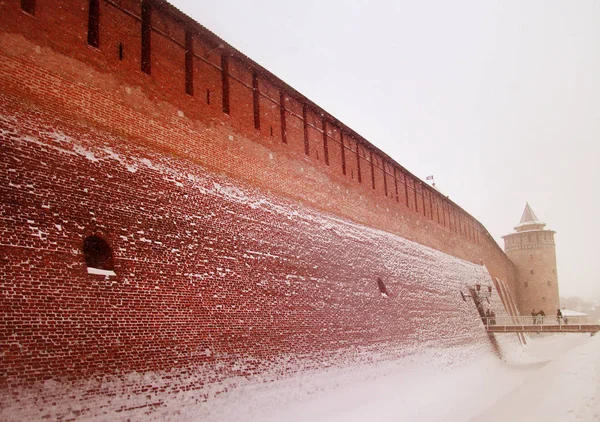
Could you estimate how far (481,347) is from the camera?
19.6 metres

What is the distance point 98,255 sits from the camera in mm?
6371

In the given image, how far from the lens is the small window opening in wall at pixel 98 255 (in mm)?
6207

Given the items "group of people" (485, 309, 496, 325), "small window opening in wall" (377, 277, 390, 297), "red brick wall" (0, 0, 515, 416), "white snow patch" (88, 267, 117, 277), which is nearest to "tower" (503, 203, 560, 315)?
"group of people" (485, 309, 496, 325)

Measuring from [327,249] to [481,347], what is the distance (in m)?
11.5

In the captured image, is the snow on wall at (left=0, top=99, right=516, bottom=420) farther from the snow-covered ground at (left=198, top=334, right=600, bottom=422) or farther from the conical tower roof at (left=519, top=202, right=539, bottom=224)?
the conical tower roof at (left=519, top=202, right=539, bottom=224)

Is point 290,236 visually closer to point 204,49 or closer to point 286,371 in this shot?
point 286,371

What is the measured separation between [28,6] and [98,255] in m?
3.42

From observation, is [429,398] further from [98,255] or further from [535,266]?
[535,266]

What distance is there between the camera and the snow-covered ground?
7.92 metres

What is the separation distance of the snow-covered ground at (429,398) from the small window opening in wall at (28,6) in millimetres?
5824

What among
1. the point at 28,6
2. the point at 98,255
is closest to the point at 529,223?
the point at 98,255

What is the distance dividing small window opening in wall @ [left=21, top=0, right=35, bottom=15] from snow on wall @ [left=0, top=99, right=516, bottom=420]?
1.44m

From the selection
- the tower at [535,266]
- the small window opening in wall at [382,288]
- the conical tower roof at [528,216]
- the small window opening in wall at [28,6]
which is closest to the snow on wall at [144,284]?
the small window opening in wall at [28,6]

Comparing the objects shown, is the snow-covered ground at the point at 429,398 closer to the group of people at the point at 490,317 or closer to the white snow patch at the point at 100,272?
the white snow patch at the point at 100,272
